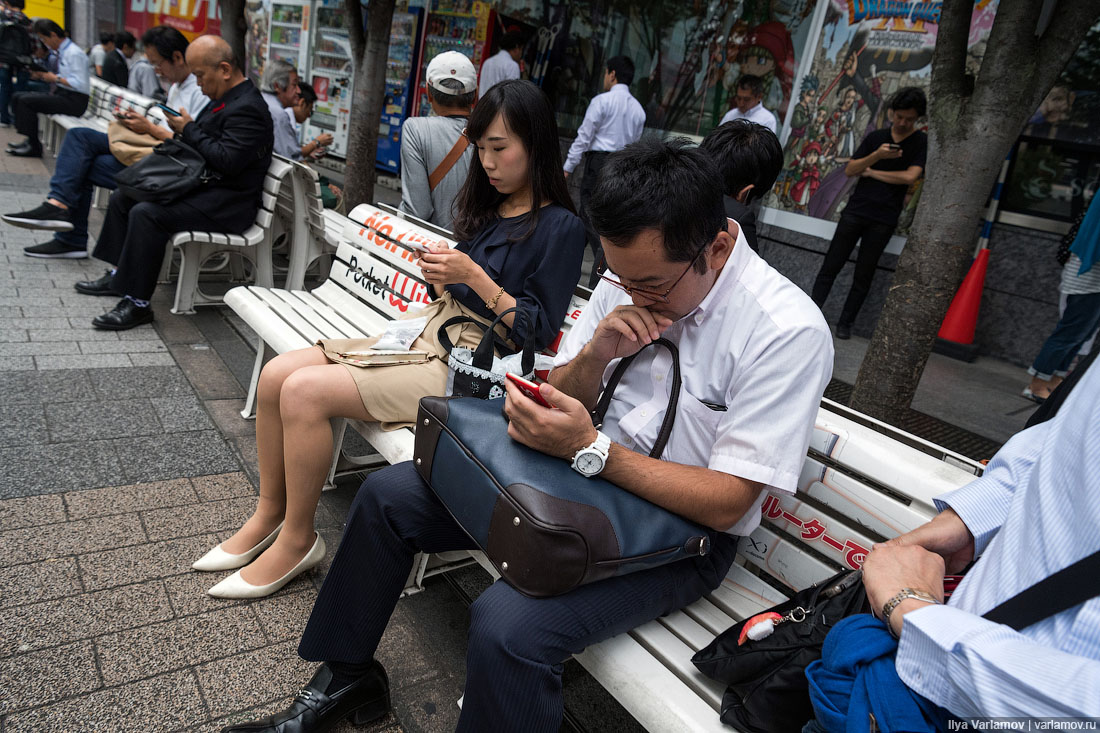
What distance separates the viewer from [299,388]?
2.37 metres

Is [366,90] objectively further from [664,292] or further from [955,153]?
[664,292]

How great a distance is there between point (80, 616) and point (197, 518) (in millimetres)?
619

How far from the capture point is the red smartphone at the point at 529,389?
173cm

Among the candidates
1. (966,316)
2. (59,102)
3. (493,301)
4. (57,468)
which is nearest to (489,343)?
(493,301)

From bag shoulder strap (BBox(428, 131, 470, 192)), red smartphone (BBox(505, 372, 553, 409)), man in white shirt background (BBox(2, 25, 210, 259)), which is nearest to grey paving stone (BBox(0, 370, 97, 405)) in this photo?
bag shoulder strap (BBox(428, 131, 470, 192))

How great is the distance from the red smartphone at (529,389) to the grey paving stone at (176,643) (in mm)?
1254

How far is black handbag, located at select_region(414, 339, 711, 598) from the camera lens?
156cm

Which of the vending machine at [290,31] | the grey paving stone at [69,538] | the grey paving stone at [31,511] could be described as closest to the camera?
the grey paving stone at [69,538]

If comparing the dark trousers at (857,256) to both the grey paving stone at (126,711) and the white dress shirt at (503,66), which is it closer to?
the white dress shirt at (503,66)

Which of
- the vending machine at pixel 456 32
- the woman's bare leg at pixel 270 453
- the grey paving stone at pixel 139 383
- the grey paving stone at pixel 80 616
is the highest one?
the vending machine at pixel 456 32

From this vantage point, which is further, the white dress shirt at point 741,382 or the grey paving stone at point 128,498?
the grey paving stone at point 128,498

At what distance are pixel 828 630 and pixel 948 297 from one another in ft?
7.28

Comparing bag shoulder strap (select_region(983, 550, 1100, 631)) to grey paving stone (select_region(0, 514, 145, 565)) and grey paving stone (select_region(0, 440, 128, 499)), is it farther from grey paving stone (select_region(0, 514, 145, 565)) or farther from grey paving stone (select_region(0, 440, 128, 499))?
grey paving stone (select_region(0, 440, 128, 499))

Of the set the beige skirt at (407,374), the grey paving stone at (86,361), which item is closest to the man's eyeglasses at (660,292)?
the beige skirt at (407,374)
